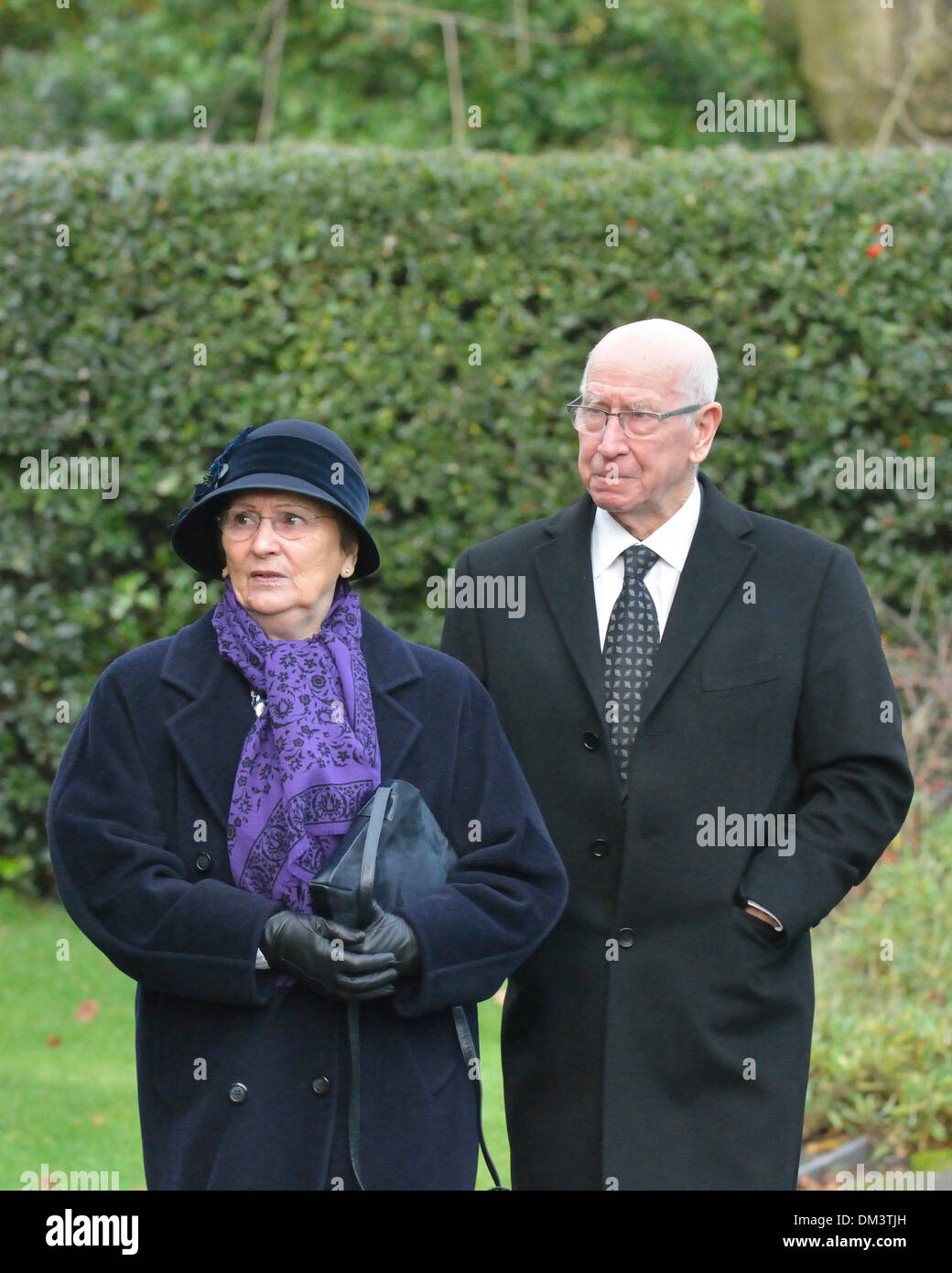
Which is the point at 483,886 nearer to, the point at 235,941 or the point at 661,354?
the point at 235,941

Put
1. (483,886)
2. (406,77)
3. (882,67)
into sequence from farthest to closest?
1. (406,77)
2. (882,67)
3. (483,886)

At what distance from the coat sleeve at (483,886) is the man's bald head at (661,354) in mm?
828

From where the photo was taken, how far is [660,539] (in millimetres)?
3822

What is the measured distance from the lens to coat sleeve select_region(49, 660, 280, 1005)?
297cm

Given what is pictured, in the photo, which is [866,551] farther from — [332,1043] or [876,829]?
[332,1043]

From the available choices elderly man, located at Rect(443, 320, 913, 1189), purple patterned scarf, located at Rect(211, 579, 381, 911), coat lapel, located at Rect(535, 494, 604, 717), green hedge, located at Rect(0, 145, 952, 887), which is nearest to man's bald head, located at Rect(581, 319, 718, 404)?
elderly man, located at Rect(443, 320, 913, 1189)

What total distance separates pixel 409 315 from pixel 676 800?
4.25 m

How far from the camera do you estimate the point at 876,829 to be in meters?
3.67

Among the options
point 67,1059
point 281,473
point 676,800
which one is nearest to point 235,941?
point 281,473

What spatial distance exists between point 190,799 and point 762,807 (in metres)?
1.24

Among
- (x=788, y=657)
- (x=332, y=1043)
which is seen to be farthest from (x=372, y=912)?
(x=788, y=657)

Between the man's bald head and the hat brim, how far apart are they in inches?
27.3

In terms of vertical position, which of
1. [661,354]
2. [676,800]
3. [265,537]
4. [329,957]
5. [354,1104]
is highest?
[661,354]

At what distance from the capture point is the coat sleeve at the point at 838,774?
3.59 m
